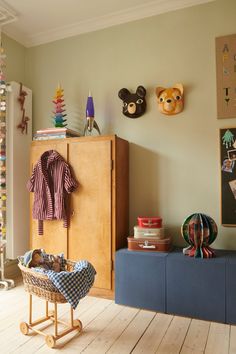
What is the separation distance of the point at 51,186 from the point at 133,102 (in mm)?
1187

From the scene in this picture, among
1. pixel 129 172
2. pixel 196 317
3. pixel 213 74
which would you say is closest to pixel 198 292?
pixel 196 317

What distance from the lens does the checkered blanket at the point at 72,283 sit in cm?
192

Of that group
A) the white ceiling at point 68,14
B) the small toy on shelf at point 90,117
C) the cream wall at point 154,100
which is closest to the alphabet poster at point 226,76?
the cream wall at point 154,100

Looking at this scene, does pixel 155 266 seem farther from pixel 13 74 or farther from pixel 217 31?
pixel 13 74

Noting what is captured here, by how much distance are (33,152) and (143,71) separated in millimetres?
1422

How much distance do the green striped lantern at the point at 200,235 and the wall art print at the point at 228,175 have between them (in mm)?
267

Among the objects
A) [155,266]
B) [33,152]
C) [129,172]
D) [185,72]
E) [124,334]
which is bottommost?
[124,334]

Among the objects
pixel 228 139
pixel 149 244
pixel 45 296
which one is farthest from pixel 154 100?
pixel 45 296

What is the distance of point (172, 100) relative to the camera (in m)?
2.88

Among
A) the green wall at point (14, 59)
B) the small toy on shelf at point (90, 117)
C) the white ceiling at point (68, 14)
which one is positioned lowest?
the small toy on shelf at point (90, 117)

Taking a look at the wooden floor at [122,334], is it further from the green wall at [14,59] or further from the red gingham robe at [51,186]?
the green wall at [14,59]

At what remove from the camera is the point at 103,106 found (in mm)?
3254

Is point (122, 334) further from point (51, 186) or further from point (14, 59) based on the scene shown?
point (14, 59)

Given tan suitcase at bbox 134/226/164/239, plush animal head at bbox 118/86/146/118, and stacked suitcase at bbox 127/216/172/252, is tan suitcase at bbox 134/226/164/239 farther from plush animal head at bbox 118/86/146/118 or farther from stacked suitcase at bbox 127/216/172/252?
plush animal head at bbox 118/86/146/118
